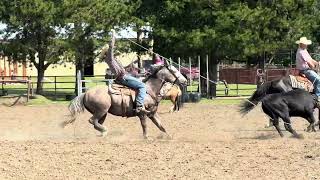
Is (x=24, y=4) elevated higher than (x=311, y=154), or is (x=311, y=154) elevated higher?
(x=24, y=4)

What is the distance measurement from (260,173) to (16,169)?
3.40 m

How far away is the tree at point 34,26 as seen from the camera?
27.3m

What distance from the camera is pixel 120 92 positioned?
12297 mm

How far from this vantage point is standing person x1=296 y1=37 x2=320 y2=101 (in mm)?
12672

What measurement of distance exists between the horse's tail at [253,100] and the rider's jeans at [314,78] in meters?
0.93

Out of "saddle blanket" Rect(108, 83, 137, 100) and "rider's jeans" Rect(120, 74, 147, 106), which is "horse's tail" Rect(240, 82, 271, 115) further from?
"saddle blanket" Rect(108, 83, 137, 100)

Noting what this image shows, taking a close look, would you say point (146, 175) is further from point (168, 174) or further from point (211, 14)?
point (211, 14)

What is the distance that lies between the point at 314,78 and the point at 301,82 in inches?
16.9

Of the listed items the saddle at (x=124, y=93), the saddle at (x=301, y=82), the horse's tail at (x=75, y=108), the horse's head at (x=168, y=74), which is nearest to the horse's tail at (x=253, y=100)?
the saddle at (x=301, y=82)

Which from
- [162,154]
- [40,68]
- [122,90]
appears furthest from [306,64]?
[40,68]

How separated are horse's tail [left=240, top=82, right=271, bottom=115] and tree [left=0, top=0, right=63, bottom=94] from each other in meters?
16.3

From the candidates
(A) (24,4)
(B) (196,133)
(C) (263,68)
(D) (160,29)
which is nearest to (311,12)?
(C) (263,68)

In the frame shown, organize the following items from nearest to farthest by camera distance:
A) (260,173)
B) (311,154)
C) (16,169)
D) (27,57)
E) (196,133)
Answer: (260,173)
(16,169)
(311,154)
(196,133)
(27,57)

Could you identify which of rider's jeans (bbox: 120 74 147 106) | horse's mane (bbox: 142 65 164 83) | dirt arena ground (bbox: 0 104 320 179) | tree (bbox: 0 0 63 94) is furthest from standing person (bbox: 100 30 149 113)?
tree (bbox: 0 0 63 94)
